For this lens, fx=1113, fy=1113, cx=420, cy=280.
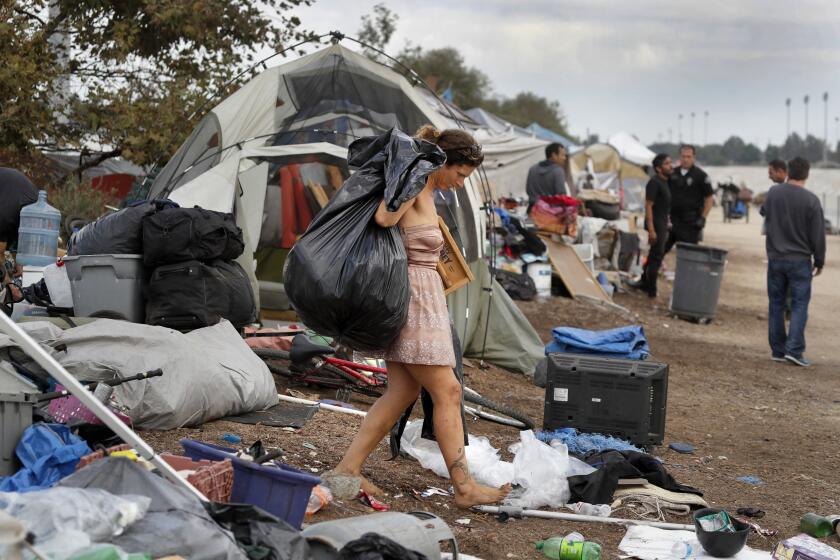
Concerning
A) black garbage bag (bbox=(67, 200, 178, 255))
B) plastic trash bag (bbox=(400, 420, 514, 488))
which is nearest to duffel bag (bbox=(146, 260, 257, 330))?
black garbage bag (bbox=(67, 200, 178, 255))

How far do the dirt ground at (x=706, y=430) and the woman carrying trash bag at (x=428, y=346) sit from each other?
22 centimetres

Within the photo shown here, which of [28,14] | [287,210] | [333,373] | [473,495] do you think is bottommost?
[473,495]

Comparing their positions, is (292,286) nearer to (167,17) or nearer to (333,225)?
(333,225)

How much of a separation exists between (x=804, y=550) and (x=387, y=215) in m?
2.21

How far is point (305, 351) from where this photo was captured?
7.38m

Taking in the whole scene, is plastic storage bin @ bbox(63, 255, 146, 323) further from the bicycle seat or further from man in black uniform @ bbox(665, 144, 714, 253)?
man in black uniform @ bbox(665, 144, 714, 253)

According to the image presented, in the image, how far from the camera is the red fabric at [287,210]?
10.4 m

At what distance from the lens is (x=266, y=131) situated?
381 inches

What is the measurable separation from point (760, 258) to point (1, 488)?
915 inches

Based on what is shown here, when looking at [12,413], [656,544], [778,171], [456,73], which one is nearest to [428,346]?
[656,544]

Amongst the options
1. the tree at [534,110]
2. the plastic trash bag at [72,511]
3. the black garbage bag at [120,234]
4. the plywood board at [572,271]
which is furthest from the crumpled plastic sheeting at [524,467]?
the tree at [534,110]

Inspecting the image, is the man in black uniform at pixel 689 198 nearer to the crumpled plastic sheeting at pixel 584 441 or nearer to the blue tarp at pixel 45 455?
the crumpled plastic sheeting at pixel 584 441

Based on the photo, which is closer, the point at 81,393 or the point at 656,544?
the point at 81,393

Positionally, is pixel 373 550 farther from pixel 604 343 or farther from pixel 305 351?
pixel 604 343
